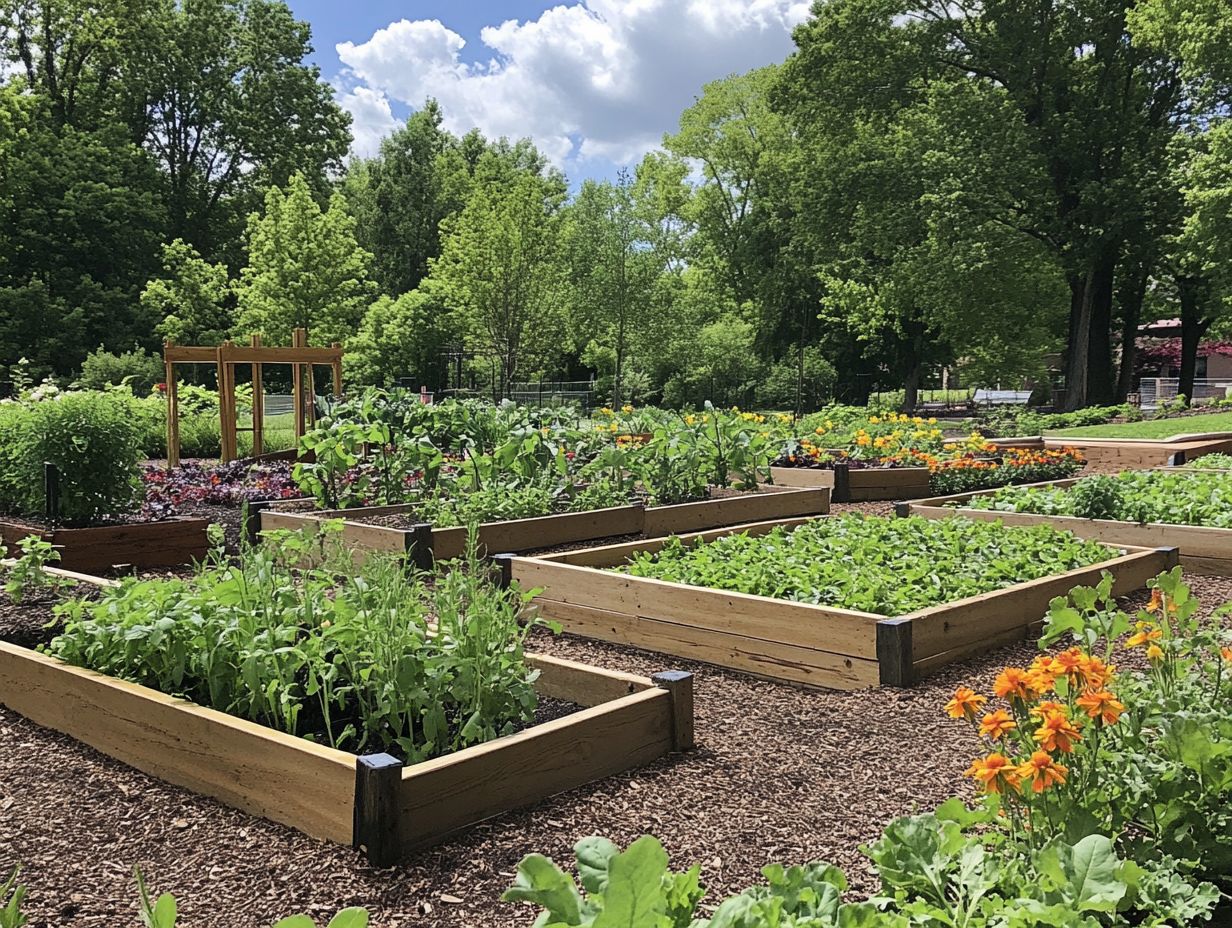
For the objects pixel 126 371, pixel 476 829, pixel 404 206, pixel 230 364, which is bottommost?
pixel 476 829

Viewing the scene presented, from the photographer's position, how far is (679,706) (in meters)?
3.82

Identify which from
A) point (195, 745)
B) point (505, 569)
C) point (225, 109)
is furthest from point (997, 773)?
point (225, 109)

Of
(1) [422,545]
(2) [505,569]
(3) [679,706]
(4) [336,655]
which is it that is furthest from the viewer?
(1) [422,545]

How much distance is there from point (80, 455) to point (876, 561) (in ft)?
19.6

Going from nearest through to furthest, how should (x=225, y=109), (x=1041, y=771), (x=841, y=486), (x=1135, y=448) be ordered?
(x=1041, y=771), (x=841, y=486), (x=1135, y=448), (x=225, y=109)

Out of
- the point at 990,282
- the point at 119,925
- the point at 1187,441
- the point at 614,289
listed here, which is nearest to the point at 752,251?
the point at 614,289

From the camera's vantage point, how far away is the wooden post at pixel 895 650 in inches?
178

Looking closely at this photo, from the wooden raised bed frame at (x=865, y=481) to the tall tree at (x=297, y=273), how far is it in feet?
68.4

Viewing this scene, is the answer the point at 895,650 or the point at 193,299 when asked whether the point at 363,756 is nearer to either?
the point at 895,650

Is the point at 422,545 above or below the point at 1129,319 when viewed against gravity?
below

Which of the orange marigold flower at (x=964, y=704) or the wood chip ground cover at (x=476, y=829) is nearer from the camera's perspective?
the orange marigold flower at (x=964, y=704)

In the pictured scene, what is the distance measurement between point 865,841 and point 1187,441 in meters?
14.1

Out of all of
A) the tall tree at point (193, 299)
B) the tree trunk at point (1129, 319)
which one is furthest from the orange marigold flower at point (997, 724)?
the tall tree at point (193, 299)

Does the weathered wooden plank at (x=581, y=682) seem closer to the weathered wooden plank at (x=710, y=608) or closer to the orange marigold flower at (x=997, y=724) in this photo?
the weathered wooden plank at (x=710, y=608)
